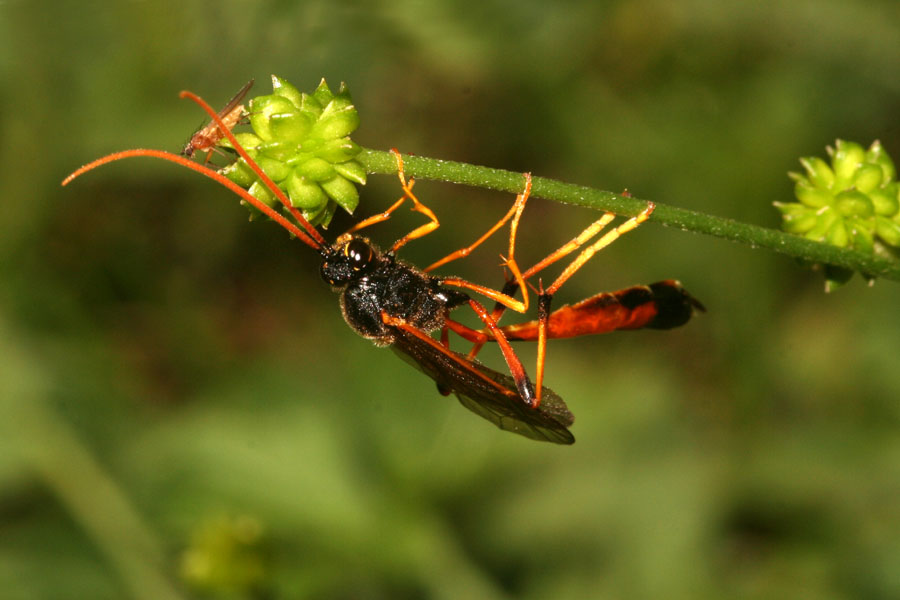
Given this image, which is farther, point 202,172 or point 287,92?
point 287,92

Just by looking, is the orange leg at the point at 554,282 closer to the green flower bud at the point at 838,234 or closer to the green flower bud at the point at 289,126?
the green flower bud at the point at 838,234

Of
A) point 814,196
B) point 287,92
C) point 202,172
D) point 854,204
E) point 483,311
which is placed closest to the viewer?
point 202,172

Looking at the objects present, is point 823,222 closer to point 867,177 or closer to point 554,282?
point 867,177

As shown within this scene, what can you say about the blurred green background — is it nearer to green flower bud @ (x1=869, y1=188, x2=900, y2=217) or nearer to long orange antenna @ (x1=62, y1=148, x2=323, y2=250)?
long orange antenna @ (x1=62, y1=148, x2=323, y2=250)

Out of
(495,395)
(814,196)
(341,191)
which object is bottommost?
(495,395)

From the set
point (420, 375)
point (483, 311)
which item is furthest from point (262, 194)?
point (420, 375)

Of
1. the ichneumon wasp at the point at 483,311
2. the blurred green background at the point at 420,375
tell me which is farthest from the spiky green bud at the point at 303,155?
the blurred green background at the point at 420,375

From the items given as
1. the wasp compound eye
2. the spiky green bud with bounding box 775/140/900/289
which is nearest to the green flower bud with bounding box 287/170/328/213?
the wasp compound eye
